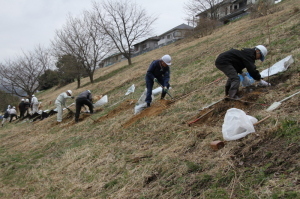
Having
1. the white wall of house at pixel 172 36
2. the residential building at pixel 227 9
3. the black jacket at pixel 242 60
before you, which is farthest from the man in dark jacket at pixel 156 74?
the white wall of house at pixel 172 36

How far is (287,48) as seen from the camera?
7.10 meters

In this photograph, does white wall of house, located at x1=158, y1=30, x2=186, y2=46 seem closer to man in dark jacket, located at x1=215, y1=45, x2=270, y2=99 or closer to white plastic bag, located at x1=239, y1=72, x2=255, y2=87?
white plastic bag, located at x1=239, y1=72, x2=255, y2=87

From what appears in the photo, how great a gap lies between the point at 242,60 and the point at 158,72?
8.45 ft

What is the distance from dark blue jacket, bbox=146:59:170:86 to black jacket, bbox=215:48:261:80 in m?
2.02

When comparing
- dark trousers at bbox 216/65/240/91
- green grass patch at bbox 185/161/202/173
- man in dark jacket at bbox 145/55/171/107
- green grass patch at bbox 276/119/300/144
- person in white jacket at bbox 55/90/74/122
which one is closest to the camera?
green grass patch at bbox 276/119/300/144

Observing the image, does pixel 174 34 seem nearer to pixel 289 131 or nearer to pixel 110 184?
pixel 110 184

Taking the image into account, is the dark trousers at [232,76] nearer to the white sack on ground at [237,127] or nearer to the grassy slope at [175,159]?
the grassy slope at [175,159]

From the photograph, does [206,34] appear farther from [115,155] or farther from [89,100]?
[115,155]

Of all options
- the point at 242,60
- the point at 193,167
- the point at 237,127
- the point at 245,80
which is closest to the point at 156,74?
the point at 245,80

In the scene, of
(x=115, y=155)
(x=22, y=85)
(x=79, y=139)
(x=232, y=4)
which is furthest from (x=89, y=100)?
(x=232, y=4)

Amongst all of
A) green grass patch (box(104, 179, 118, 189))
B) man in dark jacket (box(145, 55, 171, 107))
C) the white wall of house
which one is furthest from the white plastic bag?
the white wall of house

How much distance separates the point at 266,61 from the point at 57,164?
5.95 meters

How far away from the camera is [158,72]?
6875 millimetres

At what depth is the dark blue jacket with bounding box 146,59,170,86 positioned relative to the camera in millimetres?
6746
